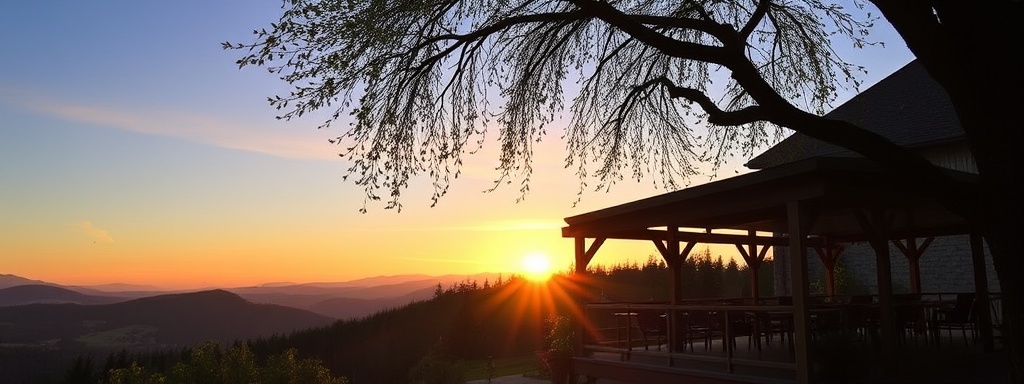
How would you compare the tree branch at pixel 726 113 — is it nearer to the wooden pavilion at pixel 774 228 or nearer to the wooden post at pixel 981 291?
the wooden pavilion at pixel 774 228

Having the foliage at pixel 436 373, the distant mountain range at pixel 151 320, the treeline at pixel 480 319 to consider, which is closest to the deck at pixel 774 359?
the foliage at pixel 436 373

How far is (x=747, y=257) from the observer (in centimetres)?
1399

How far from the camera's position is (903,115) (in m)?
19.4

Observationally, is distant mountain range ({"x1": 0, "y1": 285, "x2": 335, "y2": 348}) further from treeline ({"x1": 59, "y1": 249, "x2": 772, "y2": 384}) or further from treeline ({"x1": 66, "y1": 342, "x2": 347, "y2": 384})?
treeline ({"x1": 66, "y1": 342, "x2": 347, "y2": 384})

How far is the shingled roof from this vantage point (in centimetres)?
1742

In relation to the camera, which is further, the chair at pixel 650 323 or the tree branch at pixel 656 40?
the chair at pixel 650 323

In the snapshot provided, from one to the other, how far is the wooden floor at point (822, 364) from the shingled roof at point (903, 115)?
544 cm

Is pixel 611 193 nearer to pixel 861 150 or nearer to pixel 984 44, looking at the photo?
pixel 861 150

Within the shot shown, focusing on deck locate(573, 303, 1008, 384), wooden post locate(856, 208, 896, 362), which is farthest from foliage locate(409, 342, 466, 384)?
wooden post locate(856, 208, 896, 362)

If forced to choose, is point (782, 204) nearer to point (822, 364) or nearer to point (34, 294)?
point (822, 364)

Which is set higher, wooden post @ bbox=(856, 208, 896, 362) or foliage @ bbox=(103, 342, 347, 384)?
wooden post @ bbox=(856, 208, 896, 362)

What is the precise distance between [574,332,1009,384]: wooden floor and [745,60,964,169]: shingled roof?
5.44m

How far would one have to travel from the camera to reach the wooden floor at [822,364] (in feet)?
27.8

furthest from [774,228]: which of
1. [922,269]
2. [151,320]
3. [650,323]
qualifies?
[151,320]
